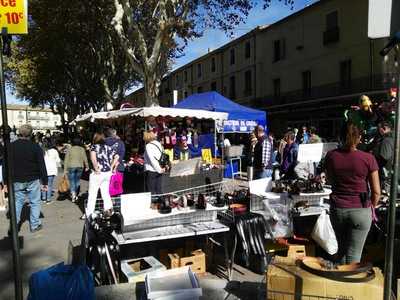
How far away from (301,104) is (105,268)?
29.0 m

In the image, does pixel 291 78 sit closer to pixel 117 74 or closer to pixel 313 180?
pixel 117 74

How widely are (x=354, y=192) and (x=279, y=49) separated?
32.5m

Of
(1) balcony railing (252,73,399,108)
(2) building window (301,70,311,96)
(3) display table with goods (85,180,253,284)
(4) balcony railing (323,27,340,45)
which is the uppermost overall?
(4) balcony railing (323,27,340,45)

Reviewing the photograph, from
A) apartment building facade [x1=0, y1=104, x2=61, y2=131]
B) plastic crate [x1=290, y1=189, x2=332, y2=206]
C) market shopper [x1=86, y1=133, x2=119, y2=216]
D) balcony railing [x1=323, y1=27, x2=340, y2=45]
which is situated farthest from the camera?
apartment building facade [x1=0, y1=104, x2=61, y2=131]

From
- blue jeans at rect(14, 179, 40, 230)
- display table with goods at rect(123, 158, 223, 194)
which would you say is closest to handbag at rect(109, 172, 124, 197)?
display table with goods at rect(123, 158, 223, 194)

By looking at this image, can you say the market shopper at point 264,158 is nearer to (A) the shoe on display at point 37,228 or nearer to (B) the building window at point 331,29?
(A) the shoe on display at point 37,228

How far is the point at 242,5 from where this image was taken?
16391 millimetres

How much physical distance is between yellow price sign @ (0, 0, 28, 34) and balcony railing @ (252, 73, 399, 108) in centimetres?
2104

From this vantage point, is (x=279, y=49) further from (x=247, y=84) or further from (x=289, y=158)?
(x=289, y=158)

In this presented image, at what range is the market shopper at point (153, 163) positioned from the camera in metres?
7.37

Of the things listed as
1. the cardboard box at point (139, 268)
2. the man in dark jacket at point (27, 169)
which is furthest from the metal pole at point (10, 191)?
the man in dark jacket at point (27, 169)

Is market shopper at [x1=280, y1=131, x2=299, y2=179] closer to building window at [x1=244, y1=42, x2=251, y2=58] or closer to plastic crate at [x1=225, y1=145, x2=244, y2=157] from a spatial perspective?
plastic crate at [x1=225, y1=145, x2=244, y2=157]

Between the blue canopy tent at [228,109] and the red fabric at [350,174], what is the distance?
A: 9611 millimetres

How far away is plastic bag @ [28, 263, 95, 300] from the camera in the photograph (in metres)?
3.04
